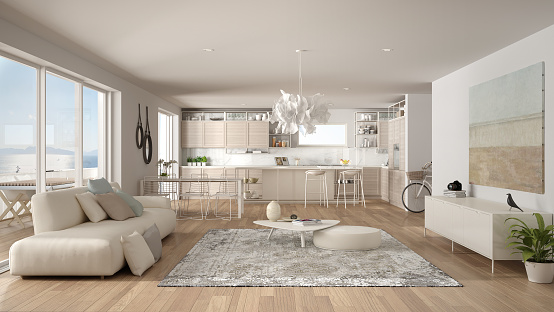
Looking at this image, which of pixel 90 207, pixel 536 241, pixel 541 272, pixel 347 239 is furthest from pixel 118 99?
pixel 541 272

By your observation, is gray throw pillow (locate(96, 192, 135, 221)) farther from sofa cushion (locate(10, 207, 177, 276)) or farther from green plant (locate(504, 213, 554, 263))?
green plant (locate(504, 213, 554, 263))

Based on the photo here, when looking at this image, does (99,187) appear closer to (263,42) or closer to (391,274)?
(263,42)

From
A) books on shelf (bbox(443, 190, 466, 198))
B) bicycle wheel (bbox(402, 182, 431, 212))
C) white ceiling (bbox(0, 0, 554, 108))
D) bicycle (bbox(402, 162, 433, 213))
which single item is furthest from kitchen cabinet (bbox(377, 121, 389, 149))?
books on shelf (bbox(443, 190, 466, 198))

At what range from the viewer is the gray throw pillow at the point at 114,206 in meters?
5.31

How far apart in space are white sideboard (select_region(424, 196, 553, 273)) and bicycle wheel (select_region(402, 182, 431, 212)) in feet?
10.1

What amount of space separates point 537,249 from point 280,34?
11.0 feet

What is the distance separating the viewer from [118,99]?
25.2ft

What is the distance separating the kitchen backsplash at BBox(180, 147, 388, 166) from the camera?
12.4 metres

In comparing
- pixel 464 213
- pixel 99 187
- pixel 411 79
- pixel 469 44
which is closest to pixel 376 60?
pixel 469 44

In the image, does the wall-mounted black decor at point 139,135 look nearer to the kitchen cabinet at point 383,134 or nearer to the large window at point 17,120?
the large window at point 17,120

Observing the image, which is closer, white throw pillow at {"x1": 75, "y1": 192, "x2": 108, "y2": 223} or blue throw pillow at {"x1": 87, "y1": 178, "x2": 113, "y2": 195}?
white throw pillow at {"x1": 75, "y1": 192, "x2": 108, "y2": 223}

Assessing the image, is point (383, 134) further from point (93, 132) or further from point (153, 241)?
point (153, 241)

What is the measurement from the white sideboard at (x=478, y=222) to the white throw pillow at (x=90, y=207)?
166 inches

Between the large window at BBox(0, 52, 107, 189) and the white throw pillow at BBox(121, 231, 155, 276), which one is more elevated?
the large window at BBox(0, 52, 107, 189)
